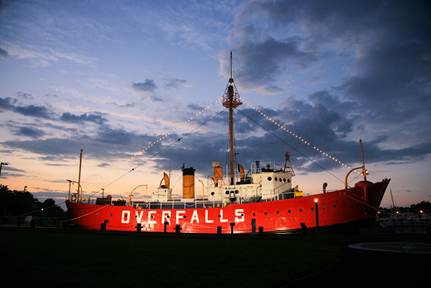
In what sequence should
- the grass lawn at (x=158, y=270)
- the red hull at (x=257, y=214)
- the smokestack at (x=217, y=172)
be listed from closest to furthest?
1. the grass lawn at (x=158, y=270)
2. the red hull at (x=257, y=214)
3. the smokestack at (x=217, y=172)

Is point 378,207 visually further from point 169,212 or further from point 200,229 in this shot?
point 169,212

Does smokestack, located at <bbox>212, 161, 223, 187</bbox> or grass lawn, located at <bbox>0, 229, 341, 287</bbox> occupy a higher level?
smokestack, located at <bbox>212, 161, 223, 187</bbox>

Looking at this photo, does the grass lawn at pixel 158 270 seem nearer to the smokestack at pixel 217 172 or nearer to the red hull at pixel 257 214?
the red hull at pixel 257 214

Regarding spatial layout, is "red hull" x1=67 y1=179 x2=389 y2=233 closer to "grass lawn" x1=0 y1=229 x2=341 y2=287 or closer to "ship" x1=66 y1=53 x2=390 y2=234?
"ship" x1=66 y1=53 x2=390 y2=234

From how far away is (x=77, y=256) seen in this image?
33.3 ft

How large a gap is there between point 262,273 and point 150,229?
2519 centimetres

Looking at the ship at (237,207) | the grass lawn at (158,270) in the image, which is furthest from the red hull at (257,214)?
the grass lawn at (158,270)

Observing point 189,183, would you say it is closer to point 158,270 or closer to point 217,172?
point 217,172

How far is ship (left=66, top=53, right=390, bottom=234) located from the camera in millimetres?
23078

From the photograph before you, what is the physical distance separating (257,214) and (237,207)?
194cm

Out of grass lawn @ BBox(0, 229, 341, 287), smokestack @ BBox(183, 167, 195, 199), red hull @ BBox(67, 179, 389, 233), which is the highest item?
smokestack @ BBox(183, 167, 195, 199)

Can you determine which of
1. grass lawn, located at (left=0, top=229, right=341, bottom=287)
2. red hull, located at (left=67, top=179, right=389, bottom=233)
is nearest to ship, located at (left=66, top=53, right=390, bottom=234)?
red hull, located at (left=67, top=179, right=389, bottom=233)

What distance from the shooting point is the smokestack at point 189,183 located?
33875mm

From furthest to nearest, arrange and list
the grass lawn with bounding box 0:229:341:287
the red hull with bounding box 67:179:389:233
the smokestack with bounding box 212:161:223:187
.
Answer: the smokestack with bounding box 212:161:223:187 < the red hull with bounding box 67:179:389:233 < the grass lawn with bounding box 0:229:341:287
